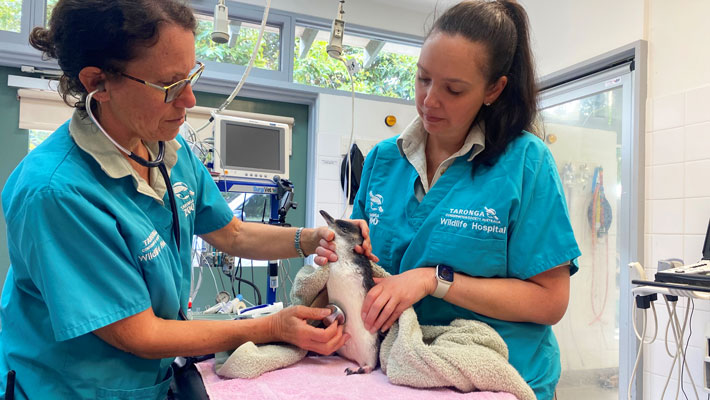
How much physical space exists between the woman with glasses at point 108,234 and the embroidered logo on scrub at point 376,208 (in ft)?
0.45

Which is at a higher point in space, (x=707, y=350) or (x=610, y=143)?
(x=610, y=143)

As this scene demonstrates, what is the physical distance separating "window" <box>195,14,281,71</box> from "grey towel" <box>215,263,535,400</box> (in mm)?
2900

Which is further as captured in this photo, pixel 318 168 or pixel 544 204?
pixel 318 168

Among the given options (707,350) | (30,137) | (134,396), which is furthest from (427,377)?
(30,137)

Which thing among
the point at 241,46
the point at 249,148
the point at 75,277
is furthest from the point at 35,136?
the point at 75,277

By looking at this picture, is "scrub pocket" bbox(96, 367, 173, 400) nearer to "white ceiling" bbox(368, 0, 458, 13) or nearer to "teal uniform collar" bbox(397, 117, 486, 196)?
"teal uniform collar" bbox(397, 117, 486, 196)

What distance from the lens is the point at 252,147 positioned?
2346 millimetres

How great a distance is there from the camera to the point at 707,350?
75.0 inches

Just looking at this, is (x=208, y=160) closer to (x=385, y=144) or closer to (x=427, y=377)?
(x=385, y=144)

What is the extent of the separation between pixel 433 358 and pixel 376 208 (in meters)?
0.41

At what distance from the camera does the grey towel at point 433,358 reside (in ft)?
2.52

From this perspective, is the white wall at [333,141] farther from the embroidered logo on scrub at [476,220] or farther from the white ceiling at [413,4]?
the embroidered logo on scrub at [476,220]

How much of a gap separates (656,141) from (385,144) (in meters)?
1.73

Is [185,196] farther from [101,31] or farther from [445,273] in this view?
[445,273]
